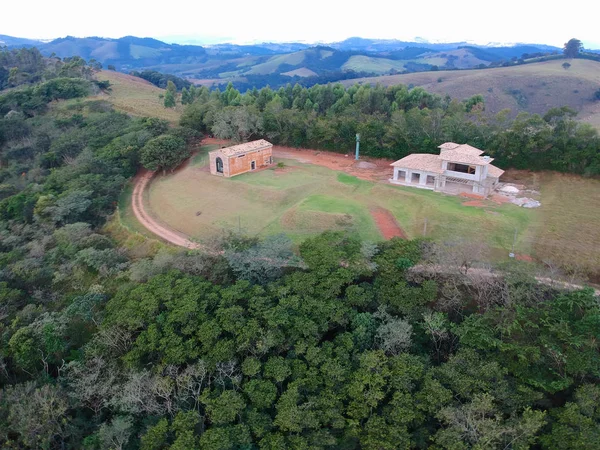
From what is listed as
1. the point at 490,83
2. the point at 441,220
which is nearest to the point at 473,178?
the point at 441,220

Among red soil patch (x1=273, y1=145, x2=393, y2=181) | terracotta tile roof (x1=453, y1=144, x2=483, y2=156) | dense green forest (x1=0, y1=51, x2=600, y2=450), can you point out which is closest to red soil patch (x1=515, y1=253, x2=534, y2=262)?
dense green forest (x1=0, y1=51, x2=600, y2=450)

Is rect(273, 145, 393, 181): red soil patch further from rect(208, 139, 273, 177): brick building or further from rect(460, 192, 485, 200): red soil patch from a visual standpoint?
rect(460, 192, 485, 200): red soil patch

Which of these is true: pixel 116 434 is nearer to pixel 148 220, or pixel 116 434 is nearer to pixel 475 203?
pixel 148 220

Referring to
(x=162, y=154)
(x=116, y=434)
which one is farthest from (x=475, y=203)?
(x=162, y=154)

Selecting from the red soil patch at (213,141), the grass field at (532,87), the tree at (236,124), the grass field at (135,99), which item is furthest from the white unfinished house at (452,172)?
the grass field at (532,87)

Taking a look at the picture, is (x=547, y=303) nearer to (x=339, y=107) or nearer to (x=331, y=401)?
(x=331, y=401)
